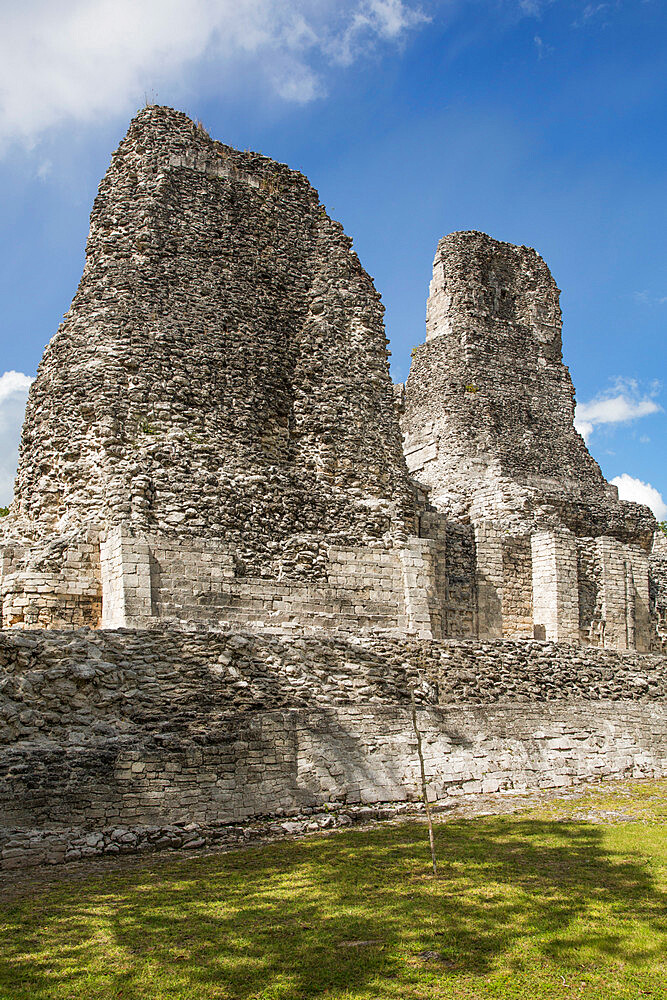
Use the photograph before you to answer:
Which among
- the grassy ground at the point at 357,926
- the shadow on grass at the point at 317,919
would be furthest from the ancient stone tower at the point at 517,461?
the shadow on grass at the point at 317,919

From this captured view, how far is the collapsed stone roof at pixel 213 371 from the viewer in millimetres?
14453

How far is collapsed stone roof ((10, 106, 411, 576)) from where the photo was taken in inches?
569

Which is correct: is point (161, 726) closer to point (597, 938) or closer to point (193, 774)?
point (193, 774)

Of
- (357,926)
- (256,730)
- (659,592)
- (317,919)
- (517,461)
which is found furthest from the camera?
(517,461)

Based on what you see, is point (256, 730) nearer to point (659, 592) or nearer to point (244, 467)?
point (244, 467)

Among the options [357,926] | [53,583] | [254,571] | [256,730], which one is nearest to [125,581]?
[53,583]

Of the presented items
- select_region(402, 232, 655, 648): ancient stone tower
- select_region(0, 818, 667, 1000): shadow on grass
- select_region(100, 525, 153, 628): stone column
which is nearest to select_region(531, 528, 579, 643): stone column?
select_region(402, 232, 655, 648): ancient stone tower

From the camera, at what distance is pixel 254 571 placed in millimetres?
14305

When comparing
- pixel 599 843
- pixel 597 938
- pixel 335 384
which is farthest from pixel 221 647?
pixel 335 384

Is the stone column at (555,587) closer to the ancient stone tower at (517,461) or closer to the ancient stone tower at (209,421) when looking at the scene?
the ancient stone tower at (517,461)

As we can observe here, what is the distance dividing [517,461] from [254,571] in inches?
478

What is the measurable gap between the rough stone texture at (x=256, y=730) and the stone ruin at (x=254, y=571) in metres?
0.03

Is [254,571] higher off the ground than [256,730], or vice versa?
[254,571]

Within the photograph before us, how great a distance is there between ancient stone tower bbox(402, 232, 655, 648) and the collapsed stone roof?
5.18m
